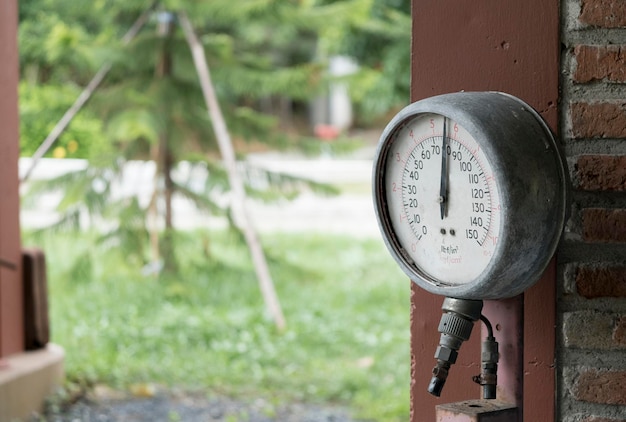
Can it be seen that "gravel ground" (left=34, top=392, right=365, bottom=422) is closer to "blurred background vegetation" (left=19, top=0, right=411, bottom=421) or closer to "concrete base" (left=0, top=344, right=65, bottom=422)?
"concrete base" (left=0, top=344, right=65, bottom=422)

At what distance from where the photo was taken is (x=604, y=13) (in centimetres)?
171

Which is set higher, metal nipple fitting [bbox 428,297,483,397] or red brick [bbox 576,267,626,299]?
red brick [bbox 576,267,626,299]

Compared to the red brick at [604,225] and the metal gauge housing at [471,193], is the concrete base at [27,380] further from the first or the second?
the red brick at [604,225]

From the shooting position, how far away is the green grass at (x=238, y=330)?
485 centimetres

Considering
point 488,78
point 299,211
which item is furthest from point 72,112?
point 299,211

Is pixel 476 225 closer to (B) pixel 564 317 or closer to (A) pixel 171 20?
(B) pixel 564 317

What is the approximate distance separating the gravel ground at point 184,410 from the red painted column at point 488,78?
98.3 inches

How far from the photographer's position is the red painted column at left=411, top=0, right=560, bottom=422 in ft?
5.71

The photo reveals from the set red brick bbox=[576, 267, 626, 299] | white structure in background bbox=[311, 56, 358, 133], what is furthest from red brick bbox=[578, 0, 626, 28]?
white structure in background bbox=[311, 56, 358, 133]

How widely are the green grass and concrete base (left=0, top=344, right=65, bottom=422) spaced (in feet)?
1.21

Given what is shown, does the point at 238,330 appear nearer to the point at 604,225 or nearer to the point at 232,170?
the point at 232,170

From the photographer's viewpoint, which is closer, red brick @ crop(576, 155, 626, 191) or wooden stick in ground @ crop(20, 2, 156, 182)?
red brick @ crop(576, 155, 626, 191)

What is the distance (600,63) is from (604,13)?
0.29 feet

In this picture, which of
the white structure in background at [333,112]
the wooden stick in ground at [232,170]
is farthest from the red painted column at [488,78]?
the white structure in background at [333,112]
